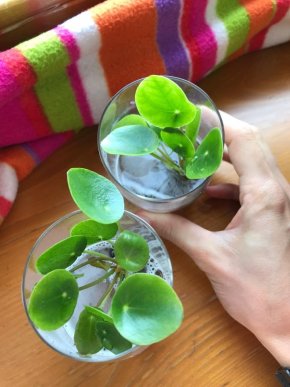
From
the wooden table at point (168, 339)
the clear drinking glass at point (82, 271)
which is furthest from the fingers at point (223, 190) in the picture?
the clear drinking glass at point (82, 271)

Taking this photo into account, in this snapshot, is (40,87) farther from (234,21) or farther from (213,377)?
(213,377)

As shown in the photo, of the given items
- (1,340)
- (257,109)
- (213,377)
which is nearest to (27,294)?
(1,340)

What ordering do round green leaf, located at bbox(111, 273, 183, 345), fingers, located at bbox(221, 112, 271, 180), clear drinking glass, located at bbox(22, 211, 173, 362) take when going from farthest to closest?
fingers, located at bbox(221, 112, 271, 180) < clear drinking glass, located at bbox(22, 211, 173, 362) < round green leaf, located at bbox(111, 273, 183, 345)

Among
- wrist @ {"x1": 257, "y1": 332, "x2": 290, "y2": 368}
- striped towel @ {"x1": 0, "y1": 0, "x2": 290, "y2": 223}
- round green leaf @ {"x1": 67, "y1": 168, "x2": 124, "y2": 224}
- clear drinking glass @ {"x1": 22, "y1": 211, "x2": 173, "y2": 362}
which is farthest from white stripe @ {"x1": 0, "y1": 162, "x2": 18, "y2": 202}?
wrist @ {"x1": 257, "y1": 332, "x2": 290, "y2": 368}

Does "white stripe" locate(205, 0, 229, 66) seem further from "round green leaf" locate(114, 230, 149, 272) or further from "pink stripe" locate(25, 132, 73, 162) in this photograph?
"round green leaf" locate(114, 230, 149, 272)

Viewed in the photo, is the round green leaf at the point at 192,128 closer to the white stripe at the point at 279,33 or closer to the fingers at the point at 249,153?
the fingers at the point at 249,153

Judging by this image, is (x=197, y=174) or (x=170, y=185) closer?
(x=197, y=174)

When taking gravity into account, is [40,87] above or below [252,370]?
above

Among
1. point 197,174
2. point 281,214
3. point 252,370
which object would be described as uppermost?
point 197,174
